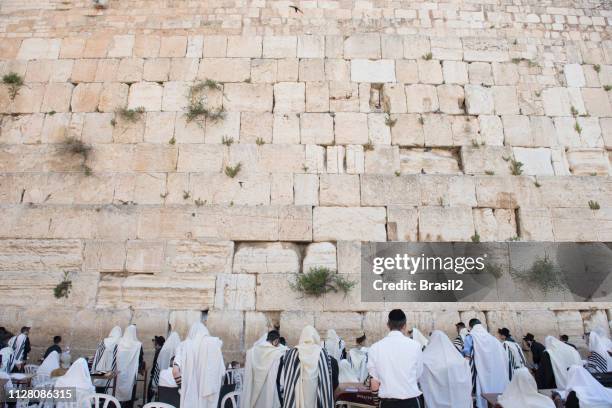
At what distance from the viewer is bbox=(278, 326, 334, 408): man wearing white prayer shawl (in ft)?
14.9

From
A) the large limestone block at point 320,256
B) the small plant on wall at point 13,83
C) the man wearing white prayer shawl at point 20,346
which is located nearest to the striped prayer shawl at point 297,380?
the large limestone block at point 320,256

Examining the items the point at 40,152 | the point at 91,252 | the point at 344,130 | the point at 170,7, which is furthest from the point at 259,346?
the point at 170,7

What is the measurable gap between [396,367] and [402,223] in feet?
13.0

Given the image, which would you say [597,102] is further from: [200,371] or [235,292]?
[200,371]

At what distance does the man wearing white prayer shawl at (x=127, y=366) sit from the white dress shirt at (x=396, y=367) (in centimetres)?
379

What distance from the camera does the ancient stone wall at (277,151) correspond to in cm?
729

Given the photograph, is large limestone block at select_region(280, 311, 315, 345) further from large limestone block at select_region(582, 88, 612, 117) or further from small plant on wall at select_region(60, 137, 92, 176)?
large limestone block at select_region(582, 88, 612, 117)

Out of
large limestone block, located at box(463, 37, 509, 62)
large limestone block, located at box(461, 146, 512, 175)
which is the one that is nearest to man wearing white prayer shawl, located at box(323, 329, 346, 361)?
large limestone block, located at box(461, 146, 512, 175)

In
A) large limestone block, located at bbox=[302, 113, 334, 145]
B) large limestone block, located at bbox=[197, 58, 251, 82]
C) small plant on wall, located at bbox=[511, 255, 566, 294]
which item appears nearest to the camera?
small plant on wall, located at bbox=[511, 255, 566, 294]

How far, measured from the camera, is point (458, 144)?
821cm

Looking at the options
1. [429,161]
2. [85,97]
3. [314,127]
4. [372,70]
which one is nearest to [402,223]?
[429,161]

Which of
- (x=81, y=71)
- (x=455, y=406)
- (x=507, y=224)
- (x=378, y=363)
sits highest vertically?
(x=81, y=71)

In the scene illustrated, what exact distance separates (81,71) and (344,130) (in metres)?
5.38

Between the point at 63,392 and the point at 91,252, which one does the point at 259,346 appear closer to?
the point at 63,392
